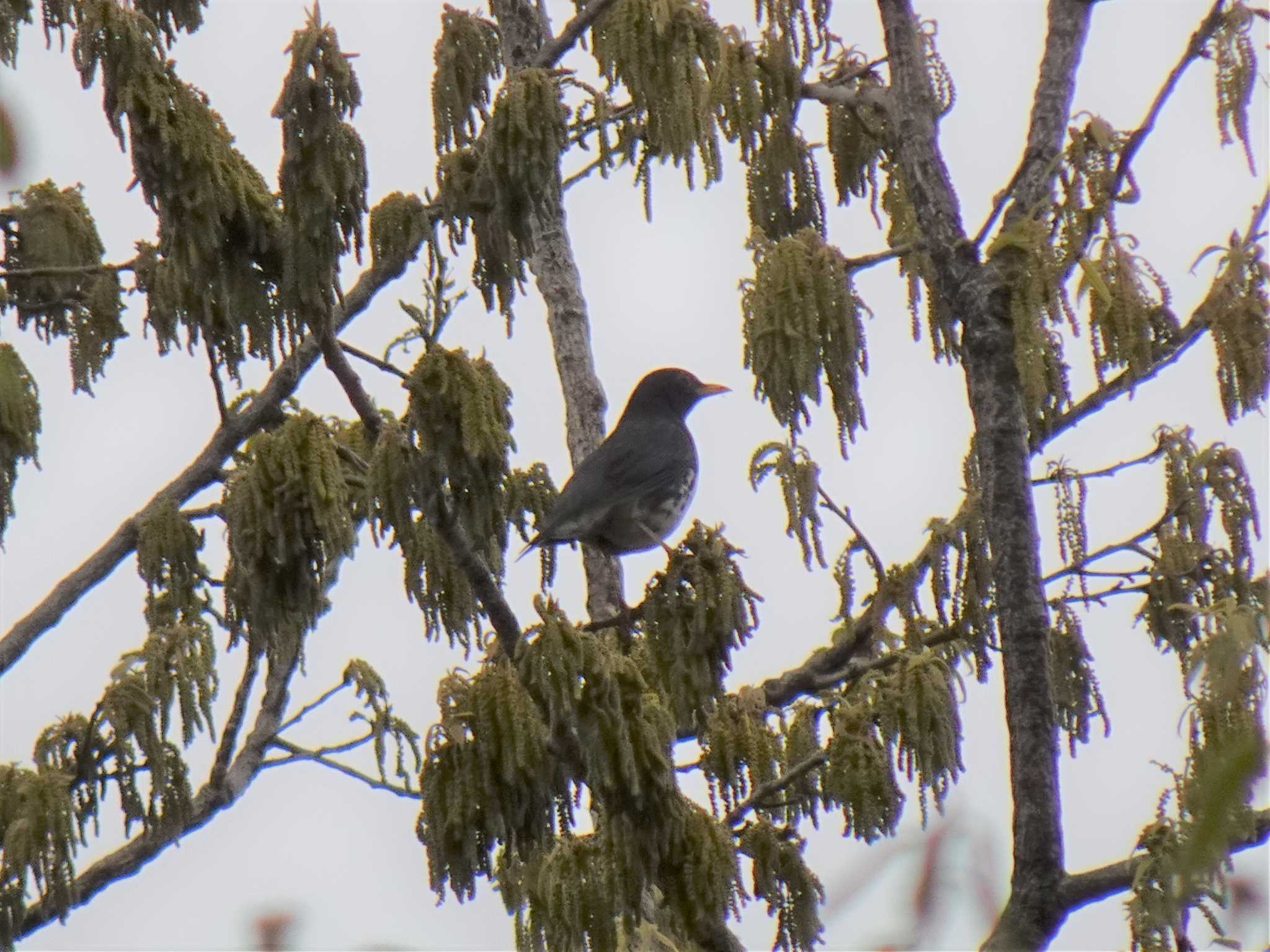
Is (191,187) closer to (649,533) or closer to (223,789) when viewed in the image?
(649,533)

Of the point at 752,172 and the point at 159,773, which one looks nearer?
the point at 159,773

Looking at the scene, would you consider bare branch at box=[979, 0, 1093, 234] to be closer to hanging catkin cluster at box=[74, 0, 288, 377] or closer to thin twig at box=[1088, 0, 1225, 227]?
thin twig at box=[1088, 0, 1225, 227]

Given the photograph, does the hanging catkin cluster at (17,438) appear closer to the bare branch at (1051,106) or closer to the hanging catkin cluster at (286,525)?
the hanging catkin cluster at (286,525)

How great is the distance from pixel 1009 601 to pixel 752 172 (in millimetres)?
2190

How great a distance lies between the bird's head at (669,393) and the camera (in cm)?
859

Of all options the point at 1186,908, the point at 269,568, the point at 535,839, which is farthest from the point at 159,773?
the point at 1186,908

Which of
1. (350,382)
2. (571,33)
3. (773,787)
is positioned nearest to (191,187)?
(350,382)

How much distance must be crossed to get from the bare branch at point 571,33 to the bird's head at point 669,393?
2745 mm

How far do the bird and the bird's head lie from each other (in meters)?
0.34

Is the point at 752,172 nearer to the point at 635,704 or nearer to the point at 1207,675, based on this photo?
the point at 635,704

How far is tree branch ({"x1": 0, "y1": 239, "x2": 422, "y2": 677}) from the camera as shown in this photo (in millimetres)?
6512

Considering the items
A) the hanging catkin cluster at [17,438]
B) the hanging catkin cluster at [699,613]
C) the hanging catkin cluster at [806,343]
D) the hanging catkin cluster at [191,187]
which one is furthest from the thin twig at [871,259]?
the hanging catkin cluster at [17,438]

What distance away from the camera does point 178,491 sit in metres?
6.63

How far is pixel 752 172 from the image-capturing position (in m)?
5.98
